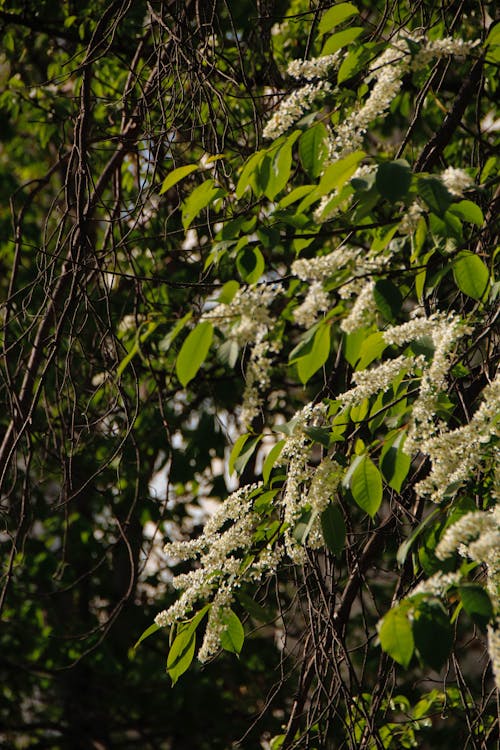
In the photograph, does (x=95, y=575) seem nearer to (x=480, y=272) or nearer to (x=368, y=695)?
(x=368, y=695)

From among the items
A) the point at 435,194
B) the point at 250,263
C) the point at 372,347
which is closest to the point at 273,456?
the point at 372,347

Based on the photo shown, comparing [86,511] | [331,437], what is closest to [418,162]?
[331,437]

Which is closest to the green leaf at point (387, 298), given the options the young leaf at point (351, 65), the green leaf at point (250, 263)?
the green leaf at point (250, 263)

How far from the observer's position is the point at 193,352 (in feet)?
4.23

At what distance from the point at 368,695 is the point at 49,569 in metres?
2.41

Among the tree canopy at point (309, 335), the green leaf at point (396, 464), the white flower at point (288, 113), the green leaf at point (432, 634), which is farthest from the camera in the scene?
the white flower at point (288, 113)

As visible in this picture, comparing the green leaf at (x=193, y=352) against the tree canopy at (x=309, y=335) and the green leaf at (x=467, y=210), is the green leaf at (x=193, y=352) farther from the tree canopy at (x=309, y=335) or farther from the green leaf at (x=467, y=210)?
the green leaf at (x=467, y=210)

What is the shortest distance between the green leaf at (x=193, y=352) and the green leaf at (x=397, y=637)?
0.50m

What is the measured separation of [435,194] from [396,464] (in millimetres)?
525

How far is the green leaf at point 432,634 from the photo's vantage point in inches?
45.9

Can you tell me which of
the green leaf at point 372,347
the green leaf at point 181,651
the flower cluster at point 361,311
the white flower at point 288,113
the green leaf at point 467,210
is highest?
the white flower at point 288,113

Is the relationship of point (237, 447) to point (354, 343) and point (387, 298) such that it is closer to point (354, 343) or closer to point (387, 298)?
point (354, 343)

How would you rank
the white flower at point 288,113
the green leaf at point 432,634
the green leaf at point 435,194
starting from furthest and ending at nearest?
1. the white flower at point 288,113
2. the green leaf at point 435,194
3. the green leaf at point 432,634

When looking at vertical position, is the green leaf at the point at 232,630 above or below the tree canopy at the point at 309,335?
below
